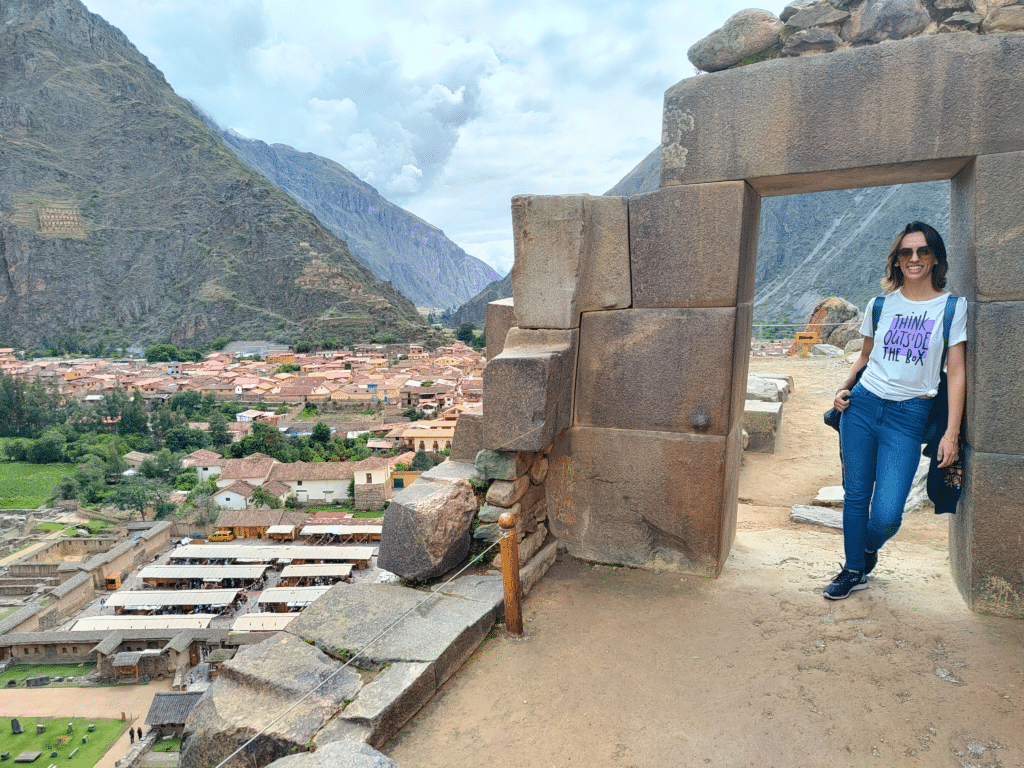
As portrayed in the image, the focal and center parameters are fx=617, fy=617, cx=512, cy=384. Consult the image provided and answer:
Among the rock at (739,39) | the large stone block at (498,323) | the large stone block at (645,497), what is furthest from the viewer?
the large stone block at (498,323)

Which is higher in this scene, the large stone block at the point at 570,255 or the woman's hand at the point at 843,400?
the large stone block at the point at 570,255

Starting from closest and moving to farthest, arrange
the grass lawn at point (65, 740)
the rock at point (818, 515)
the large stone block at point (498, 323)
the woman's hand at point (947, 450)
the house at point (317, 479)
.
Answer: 1. the woman's hand at point (947, 450)
2. the large stone block at point (498, 323)
3. the rock at point (818, 515)
4. the grass lawn at point (65, 740)
5. the house at point (317, 479)

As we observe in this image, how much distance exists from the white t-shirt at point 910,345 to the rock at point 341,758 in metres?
2.59

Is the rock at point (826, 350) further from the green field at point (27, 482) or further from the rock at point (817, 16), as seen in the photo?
the green field at point (27, 482)

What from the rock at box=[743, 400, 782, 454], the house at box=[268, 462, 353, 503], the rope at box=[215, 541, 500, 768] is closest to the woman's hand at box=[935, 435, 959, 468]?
the rope at box=[215, 541, 500, 768]

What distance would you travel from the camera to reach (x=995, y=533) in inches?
113

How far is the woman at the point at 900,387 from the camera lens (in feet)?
9.02

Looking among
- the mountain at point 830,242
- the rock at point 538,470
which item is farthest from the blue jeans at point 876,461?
the mountain at point 830,242

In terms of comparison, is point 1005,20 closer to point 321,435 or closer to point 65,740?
point 65,740

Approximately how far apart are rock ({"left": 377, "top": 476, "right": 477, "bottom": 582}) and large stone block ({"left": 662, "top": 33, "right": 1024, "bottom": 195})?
7.04 feet

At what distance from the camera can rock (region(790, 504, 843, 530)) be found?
527cm

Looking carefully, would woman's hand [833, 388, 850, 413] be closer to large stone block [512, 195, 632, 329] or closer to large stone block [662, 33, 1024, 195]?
large stone block [662, 33, 1024, 195]

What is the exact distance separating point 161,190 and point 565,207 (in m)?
101

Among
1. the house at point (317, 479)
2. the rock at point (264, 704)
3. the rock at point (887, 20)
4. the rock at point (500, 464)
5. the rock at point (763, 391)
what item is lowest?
the house at point (317, 479)
